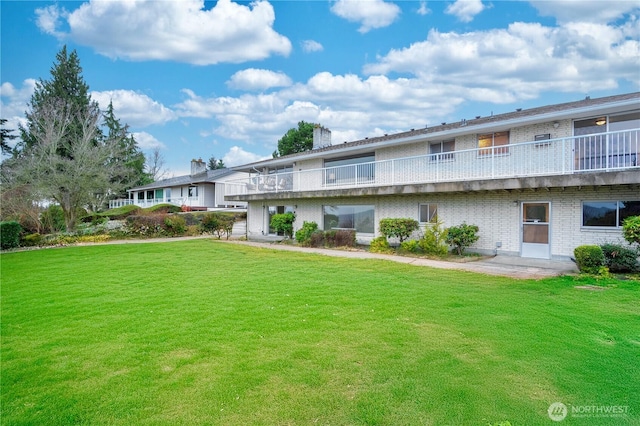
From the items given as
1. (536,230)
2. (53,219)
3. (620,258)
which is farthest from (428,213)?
(53,219)

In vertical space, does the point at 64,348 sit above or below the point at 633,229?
below

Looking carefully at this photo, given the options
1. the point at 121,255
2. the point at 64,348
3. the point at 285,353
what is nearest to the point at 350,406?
the point at 285,353

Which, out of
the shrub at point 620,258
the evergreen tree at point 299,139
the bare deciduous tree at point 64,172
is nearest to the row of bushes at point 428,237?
the shrub at point 620,258

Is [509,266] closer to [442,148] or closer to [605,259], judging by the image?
[605,259]

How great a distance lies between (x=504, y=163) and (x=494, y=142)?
1.33m

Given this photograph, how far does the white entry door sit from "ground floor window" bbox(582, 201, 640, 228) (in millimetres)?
1140

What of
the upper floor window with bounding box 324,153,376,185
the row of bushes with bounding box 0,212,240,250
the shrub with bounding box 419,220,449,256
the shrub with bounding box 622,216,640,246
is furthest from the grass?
the row of bushes with bounding box 0,212,240,250

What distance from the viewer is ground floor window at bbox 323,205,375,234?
18.0m

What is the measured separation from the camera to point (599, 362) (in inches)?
163

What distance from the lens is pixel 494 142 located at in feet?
48.2

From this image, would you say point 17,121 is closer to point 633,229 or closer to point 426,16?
point 426,16

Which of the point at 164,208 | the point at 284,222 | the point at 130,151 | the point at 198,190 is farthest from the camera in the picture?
the point at 130,151

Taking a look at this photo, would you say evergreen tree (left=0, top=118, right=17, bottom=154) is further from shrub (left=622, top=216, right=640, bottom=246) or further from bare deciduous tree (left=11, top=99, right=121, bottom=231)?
shrub (left=622, top=216, right=640, bottom=246)

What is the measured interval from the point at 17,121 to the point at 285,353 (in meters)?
49.0
